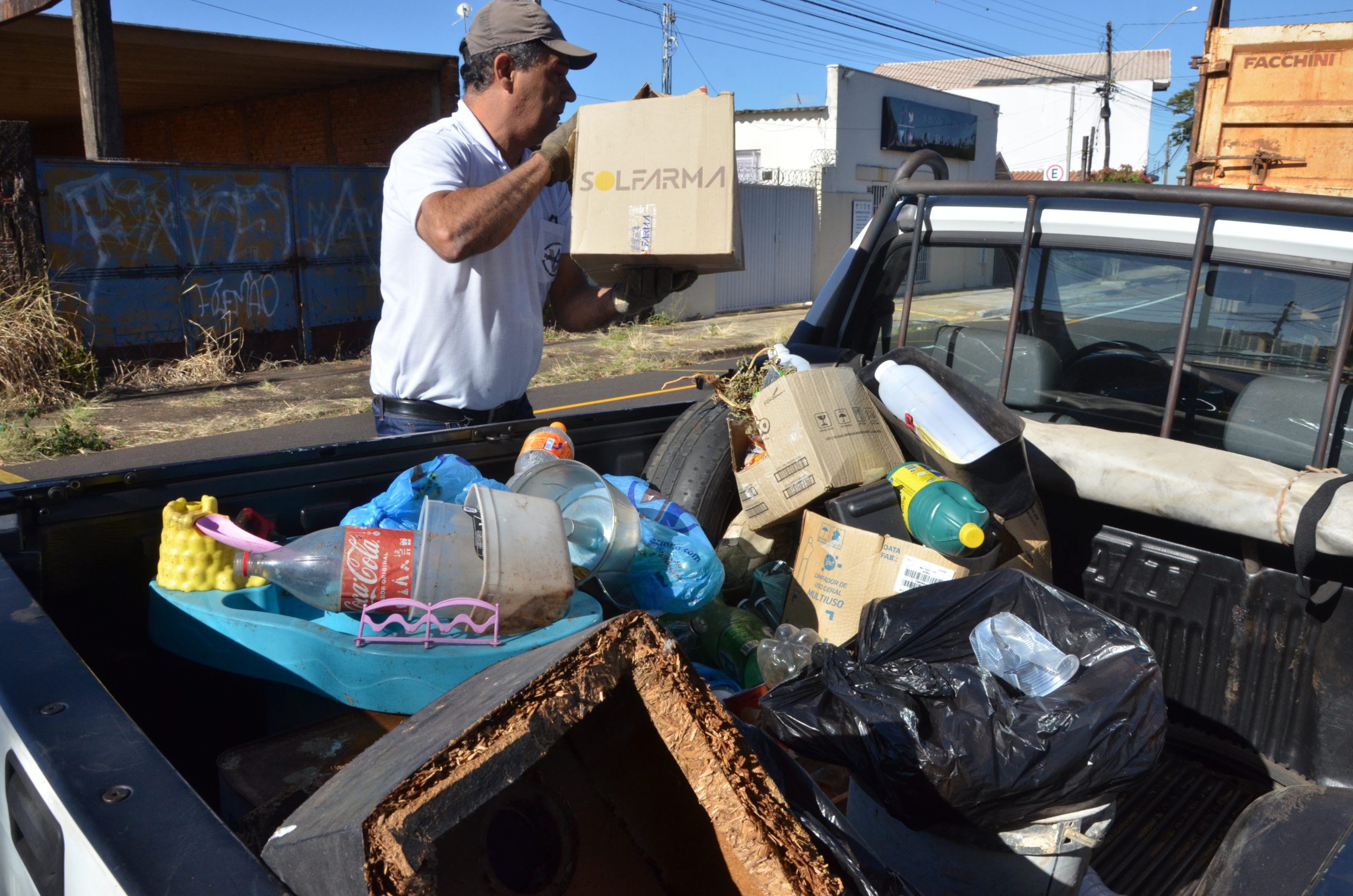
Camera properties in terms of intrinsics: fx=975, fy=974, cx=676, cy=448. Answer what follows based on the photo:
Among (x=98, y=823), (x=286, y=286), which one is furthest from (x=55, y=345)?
(x=98, y=823)

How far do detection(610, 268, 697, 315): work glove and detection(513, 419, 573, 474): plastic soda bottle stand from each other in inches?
24.3

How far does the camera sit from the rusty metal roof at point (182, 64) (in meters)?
14.2

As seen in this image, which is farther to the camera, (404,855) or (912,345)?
(912,345)

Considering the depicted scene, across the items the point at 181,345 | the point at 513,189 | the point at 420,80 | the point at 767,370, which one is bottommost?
the point at 181,345

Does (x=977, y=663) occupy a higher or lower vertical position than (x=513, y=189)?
lower

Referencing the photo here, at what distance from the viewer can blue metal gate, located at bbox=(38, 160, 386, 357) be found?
10.6 m

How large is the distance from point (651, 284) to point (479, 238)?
60 centimetres

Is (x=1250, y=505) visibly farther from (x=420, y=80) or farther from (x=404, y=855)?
(x=420, y=80)

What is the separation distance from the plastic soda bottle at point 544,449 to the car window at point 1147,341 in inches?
46.0

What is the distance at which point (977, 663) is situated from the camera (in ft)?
5.72

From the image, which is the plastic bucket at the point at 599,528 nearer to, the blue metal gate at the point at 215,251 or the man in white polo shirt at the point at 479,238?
the man in white polo shirt at the point at 479,238

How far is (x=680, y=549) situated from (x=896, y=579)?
0.52m

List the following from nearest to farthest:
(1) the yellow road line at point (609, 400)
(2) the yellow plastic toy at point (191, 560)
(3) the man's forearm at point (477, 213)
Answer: (2) the yellow plastic toy at point (191, 560) → (3) the man's forearm at point (477, 213) → (1) the yellow road line at point (609, 400)

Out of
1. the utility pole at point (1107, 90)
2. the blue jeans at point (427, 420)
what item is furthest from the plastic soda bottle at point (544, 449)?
the utility pole at point (1107, 90)
